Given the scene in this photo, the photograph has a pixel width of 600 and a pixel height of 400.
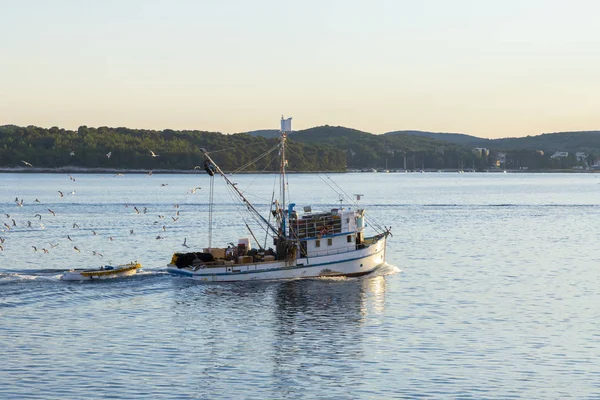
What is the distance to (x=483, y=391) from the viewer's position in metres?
39.6

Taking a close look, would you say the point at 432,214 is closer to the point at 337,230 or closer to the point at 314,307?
the point at 337,230

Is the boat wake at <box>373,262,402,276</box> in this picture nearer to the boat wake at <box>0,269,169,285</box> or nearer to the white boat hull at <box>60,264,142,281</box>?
the boat wake at <box>0,269,169,285</box>

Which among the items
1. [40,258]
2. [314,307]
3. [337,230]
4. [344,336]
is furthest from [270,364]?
[40,258]

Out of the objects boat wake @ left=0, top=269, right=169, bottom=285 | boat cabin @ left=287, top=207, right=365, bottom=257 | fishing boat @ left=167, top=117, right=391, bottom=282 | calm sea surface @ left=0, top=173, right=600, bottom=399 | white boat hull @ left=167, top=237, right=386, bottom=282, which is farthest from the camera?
boat cabin @ left=287, top=207, right=365, bottom=257

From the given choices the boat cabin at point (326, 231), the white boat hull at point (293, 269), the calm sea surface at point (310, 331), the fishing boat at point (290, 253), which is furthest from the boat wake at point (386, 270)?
the boat cabin at point (326, 231)

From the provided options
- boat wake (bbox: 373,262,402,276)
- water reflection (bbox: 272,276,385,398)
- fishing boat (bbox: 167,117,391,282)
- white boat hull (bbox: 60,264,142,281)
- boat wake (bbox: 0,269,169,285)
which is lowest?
water reflection (bbox: 272,276,385,398)

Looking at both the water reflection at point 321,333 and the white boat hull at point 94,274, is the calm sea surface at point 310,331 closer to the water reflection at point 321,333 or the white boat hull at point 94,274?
the water reflection at point 321,333

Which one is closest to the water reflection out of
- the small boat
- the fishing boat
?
the fishing boat

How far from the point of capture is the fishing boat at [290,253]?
7038cm

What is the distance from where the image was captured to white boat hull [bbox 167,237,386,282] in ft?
230

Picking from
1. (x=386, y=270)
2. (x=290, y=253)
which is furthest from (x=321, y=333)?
(x=386, y=270)

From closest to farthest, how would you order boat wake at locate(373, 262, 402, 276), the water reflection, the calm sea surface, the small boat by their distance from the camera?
the calm sea surface → the water reflection → the small boat → boat wake at locate(373, 262, 402, 276)

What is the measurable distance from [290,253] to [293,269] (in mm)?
1299

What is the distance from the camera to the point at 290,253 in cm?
7156
